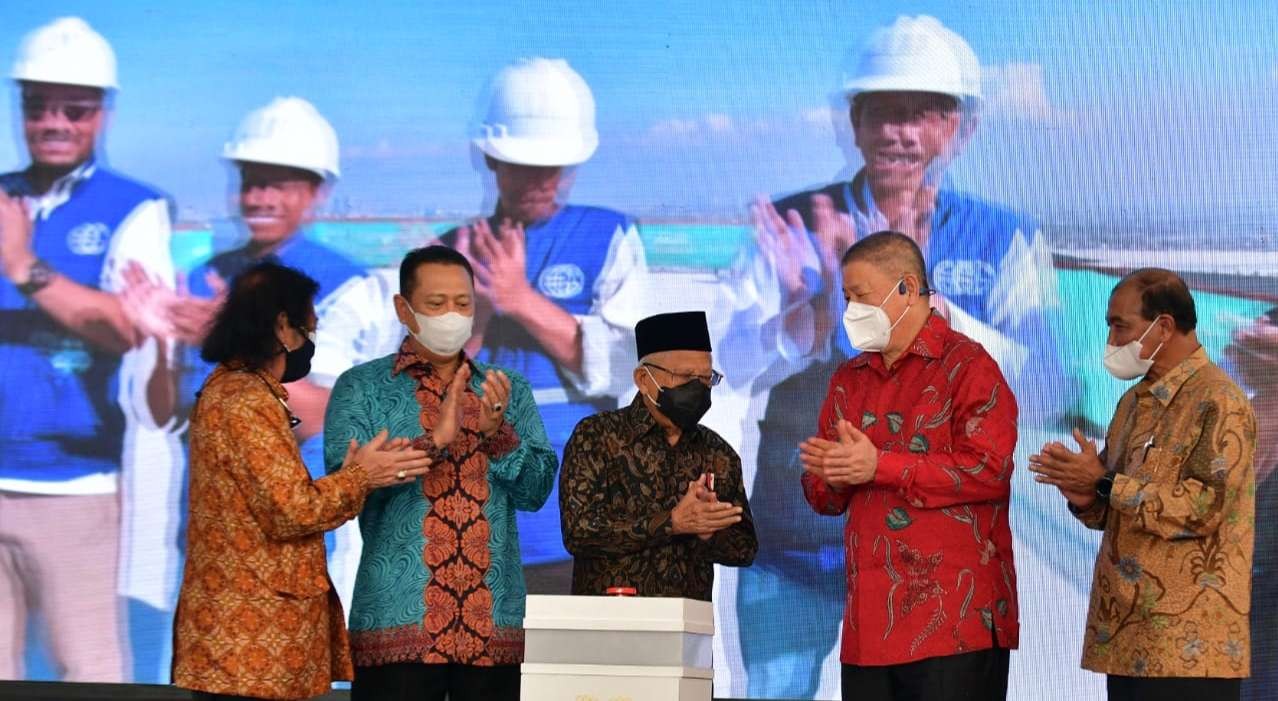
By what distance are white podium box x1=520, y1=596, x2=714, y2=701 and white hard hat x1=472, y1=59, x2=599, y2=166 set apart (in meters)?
2.14

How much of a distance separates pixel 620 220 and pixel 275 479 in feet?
6.51

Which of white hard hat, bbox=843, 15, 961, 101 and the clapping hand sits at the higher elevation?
white hard hat, bbox=843, 15, 961, 101

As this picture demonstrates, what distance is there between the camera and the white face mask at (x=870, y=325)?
3.52 metres

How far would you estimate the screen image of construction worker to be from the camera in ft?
16.0

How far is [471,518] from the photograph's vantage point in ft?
12.1

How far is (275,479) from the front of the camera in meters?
3.32

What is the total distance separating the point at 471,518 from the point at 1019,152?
2170mm

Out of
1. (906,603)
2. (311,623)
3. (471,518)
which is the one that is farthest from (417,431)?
(906,603)

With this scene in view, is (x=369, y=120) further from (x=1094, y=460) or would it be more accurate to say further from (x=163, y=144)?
(x=1094, y=460)

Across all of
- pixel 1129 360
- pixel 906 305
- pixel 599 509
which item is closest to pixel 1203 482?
pixel 1129 360

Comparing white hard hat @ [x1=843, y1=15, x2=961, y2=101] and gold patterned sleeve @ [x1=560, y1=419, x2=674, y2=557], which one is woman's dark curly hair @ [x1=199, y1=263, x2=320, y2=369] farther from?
white hard hat @ [x1=843, y1=15, x2=961, y2=101]

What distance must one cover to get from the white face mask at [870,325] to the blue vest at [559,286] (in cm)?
161

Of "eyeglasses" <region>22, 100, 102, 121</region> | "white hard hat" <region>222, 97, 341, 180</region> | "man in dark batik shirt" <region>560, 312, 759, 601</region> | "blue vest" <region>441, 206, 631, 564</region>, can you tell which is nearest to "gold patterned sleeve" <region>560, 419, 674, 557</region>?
"man in dark batik shirt" <region>560, 312, 759, 601</region>

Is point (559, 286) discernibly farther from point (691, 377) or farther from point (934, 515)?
point (934, 515)
